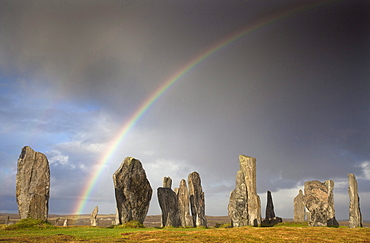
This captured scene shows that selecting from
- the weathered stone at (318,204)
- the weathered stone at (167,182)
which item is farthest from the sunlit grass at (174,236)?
the weathered stone at (167,182)

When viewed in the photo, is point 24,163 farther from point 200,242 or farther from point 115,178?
point 200,242

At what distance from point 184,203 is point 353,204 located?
61.2ft

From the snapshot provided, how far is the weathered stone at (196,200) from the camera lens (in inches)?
1532

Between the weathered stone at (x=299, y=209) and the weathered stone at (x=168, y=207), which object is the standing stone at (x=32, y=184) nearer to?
the weathered stone at (x=168, y=207)

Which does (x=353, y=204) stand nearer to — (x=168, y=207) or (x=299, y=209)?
(x=299, y=209)

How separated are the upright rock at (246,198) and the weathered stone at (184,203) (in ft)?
34.1

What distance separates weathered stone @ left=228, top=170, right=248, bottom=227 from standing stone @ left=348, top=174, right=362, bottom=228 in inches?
505

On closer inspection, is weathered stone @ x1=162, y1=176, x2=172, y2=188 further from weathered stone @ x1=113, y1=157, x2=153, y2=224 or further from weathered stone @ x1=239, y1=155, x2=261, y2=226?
weathered stone @ x1=239, y1=155, x2=261, y2=226

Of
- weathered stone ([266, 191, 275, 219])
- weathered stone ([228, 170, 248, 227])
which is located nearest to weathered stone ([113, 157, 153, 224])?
weathered stone ([228, 170, 248, 227])

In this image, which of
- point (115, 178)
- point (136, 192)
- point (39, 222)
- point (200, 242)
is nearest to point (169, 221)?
point (136, 192)

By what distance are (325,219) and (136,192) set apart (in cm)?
1743

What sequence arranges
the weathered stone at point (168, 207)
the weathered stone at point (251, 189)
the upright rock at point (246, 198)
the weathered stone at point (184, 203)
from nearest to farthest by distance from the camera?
1. the weathered stone at point (251, 189)
2. the upright rock at point (246, 198)
3. the weathered stone at point (168, 207)
4. the weathered stone at point (184, 203)

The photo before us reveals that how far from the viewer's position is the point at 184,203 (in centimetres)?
3800

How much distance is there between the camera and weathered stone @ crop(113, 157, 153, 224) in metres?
25.4
